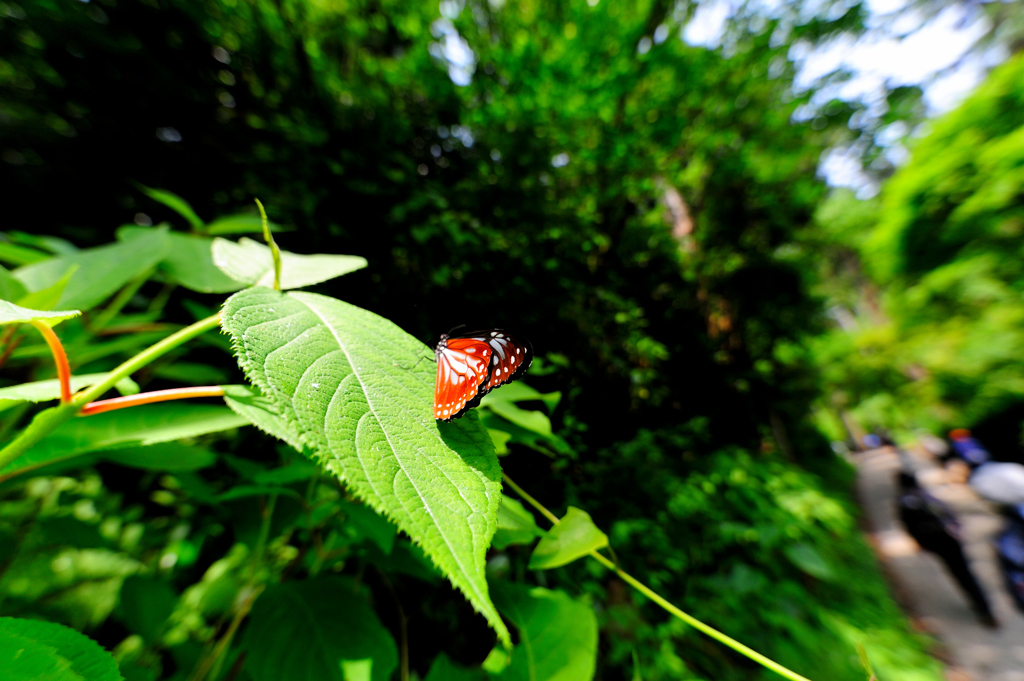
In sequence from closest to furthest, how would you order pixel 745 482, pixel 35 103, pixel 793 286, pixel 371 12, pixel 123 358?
pixel 123 358 < pixel 35 103 < pixel 371 12 < pixel 745 482 < pixel 793 286

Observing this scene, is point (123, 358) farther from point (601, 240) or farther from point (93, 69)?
point (601, 240)

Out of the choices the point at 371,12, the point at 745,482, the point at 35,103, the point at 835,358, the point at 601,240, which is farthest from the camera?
the point at 835,358

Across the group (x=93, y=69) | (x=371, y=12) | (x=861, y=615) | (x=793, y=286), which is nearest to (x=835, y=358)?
(x=793, y=286)

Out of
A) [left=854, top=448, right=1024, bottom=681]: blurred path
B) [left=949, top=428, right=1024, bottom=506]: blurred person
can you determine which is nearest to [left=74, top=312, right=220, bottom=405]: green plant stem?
[left=854, top=448, right=1024, bottom=681]: blurred path

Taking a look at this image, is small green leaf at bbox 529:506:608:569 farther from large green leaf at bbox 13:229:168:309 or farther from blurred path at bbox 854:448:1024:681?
blurred path at bbox 854:448:1024:681

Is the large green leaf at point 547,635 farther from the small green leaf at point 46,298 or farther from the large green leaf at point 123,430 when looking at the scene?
the small green leaf at point 46,298

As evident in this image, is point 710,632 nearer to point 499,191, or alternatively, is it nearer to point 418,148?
point 499,191
